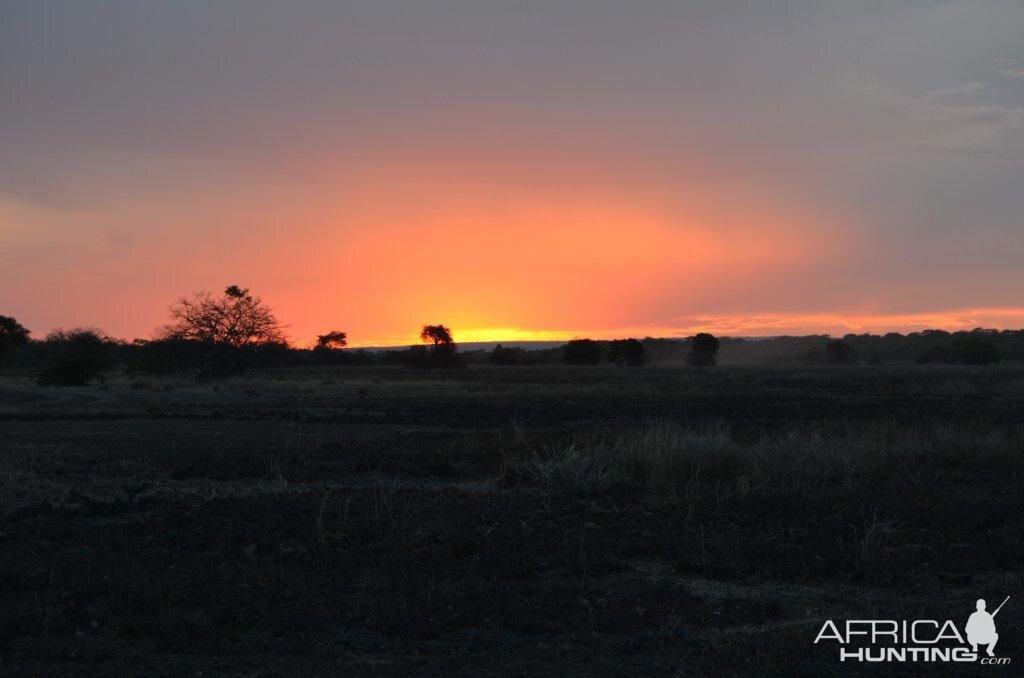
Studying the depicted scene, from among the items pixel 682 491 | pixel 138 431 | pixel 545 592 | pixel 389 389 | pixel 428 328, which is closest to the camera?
pixel 545 592

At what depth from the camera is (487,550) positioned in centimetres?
827

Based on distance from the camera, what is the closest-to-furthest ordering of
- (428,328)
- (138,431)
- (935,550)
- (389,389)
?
(935,550) → (138,431) → (389,389) → (428,328)

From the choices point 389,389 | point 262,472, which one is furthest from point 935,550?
point 389,389

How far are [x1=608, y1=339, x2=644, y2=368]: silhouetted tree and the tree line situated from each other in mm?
108

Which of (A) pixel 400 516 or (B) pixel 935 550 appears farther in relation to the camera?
(A) pixel 400 516

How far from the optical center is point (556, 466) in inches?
464

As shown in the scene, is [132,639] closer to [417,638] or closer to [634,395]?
[417,638]

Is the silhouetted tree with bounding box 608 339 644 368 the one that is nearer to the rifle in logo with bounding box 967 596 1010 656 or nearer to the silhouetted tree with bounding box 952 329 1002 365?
the silhouetted tree with bounding box 952 329 1002 365

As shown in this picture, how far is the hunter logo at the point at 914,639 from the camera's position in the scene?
546 centimetres

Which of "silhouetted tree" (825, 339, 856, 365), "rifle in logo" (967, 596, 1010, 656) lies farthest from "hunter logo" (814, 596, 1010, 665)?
"silhouetted tree" (825, 339, 856, 365)

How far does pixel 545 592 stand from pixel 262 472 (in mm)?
7193

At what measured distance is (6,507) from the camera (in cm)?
958

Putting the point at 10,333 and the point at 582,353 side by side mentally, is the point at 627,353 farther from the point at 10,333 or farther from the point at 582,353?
the point at 10,333

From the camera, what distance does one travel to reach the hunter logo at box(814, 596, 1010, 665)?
5.46 meters
